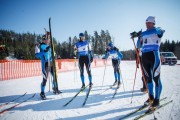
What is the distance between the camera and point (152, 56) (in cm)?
476

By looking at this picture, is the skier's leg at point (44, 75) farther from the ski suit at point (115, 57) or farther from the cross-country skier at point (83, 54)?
the ski suit at point (115, 57)

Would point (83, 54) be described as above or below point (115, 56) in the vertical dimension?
above

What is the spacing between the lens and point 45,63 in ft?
20.9

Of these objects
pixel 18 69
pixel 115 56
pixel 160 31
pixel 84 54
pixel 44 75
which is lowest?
pixel 18 69

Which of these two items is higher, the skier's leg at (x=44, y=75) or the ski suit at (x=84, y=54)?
the ski suit at (x=84, y=54)

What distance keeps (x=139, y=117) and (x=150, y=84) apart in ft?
4.61

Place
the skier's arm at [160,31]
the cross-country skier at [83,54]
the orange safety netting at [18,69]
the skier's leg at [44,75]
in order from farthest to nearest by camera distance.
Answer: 1. the orange safety netting at [18,69]
2. the cross-country skier at [83,54]
3. the skier's leg at [44,75]
4. the skier's arm at [160,31]

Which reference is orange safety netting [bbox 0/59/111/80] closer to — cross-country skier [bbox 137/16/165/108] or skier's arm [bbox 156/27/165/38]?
cross-country skier [bbox 137/16/165/108]

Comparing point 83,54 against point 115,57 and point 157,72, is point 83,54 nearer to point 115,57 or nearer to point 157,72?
point 115,57

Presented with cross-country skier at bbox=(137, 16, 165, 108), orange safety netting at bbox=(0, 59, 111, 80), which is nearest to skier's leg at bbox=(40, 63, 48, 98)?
cross-country skier at bbox=(137, 16, 165, 108)

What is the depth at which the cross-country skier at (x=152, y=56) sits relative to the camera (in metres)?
4.61

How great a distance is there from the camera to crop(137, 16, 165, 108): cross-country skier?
4613mm

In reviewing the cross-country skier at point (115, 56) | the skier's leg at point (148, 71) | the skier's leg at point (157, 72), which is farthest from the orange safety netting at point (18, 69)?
the skier's leg at point (157, 72)

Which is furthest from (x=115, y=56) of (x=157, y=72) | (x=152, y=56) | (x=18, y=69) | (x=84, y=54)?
(x=18, y=69)
